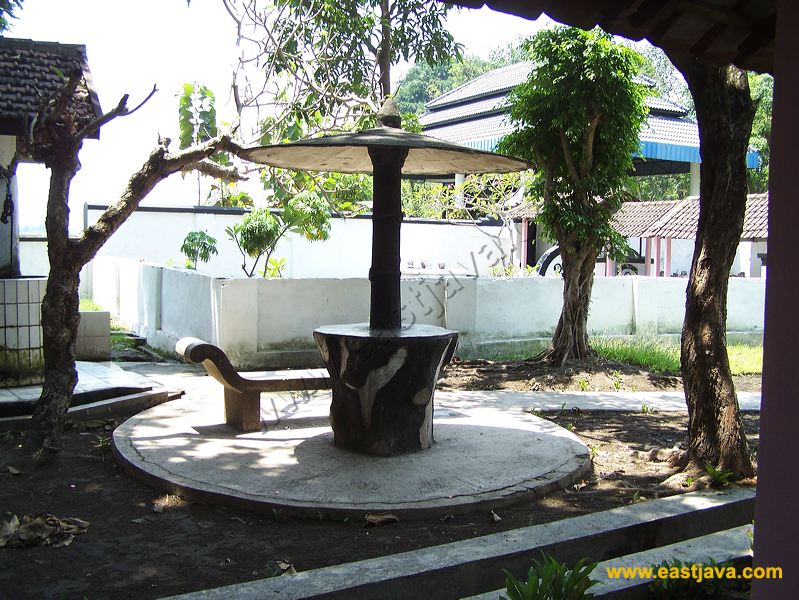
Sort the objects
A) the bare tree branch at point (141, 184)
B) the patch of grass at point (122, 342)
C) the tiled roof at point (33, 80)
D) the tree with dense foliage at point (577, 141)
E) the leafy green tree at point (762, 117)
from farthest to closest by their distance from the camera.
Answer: the leafy green tree at point (762, 117)
the patch of grass at point (122, 342)
the tree with dense foliage at point (577, 141)
the tiled roof at point (33, 80)
the bare tree branch at point (141, 184)

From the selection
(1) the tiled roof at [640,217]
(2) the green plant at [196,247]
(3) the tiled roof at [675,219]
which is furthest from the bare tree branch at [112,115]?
(1) the tiled roof at [640,217]

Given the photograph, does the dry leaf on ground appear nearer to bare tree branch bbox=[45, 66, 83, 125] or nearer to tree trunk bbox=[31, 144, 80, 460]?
tree trunk bbox=[31, 144, 80, 460]

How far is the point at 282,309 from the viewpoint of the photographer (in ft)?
36.0

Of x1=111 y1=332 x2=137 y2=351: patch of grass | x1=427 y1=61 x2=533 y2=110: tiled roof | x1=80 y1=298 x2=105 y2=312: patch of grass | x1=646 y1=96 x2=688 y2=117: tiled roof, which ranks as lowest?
x1=111 y1=332 x2=137 y2=351: patch of grass

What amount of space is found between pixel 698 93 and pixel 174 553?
470 cm

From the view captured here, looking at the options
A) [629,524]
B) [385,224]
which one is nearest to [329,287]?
[385,224]

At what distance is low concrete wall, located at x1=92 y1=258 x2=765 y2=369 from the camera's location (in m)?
10.7

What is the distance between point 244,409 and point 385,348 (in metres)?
1.81

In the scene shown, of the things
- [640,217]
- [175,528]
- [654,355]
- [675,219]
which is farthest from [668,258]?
[175,528]

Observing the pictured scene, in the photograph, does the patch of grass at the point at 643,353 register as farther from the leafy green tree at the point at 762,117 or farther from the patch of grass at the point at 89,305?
the leafy green tree at the point at 762,117

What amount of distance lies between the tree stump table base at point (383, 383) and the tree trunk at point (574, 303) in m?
5.02

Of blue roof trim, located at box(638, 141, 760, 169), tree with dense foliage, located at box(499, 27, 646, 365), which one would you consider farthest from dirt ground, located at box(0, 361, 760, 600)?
blue roof trim, located at box(638, 141, 760, 169)

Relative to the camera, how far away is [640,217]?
→ 24.2 m

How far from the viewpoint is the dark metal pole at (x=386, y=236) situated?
20.9ft
